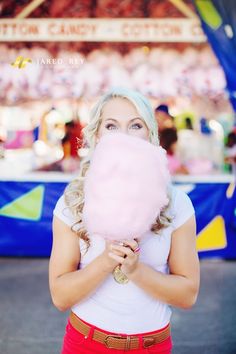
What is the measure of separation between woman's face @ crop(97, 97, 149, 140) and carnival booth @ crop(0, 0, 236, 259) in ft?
7.80

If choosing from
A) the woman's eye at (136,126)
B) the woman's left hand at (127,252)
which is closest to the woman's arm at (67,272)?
the woman's left hand at (127,252)

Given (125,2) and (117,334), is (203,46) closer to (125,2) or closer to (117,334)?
(125,2)

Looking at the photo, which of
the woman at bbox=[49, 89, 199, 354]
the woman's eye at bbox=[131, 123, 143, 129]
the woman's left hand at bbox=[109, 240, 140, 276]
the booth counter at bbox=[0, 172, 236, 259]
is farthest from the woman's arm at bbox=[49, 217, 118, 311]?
the booth counter at bbox=[0, 172, 236, 259]

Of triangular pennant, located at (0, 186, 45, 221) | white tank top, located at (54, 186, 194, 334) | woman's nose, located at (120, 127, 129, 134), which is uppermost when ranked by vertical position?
woman's nose, located at (120, 127, 129, 134)

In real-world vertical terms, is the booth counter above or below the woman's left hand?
below

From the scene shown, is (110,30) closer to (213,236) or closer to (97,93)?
(97,93)

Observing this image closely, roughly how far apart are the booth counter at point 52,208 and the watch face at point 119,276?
3.63 m

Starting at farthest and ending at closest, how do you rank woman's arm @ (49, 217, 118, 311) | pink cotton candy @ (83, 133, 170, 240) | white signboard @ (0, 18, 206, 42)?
white signboard @ (0, 18, 206, 42)
woman's arm @ (49, 217, 118, 311)
pink cotton candy @ (83, 133, 170, 240)

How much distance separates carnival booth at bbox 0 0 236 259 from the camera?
198 inches

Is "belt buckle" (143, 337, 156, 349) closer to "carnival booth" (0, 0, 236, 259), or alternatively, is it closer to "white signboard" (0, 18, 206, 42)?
"carnival booth" (0, 0, 236, 259)

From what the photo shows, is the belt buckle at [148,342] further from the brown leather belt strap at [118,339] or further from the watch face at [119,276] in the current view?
the watch face at [119,276]

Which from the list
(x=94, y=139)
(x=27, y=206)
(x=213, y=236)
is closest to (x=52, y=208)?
(x=27, y=206)

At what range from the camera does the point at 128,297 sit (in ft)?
4.61

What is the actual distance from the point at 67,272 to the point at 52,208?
3640mm
